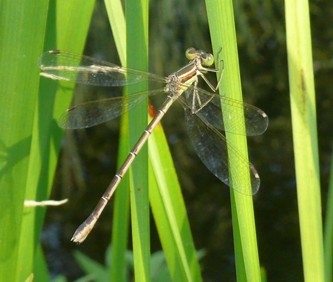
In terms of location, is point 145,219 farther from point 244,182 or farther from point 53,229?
point 53,229

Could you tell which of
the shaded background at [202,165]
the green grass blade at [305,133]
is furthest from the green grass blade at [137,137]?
the shaded background at [202,165]

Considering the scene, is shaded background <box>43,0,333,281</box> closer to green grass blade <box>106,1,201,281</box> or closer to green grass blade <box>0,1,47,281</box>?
green grass blade <box>106,1,201,281</box>

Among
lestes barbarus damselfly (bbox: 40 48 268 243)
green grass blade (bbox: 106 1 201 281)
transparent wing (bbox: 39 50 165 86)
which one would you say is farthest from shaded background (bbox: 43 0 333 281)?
green grass blade (bbox: 106 1 201 281)

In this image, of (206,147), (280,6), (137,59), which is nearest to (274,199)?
(280,6)

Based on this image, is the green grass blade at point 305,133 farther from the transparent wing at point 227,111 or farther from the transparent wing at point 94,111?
the transparent wing at point 94,111

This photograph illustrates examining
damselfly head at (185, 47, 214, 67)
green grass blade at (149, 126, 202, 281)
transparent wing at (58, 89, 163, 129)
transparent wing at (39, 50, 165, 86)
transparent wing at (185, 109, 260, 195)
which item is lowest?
green grass blade at (149, 126, 202, 281)
